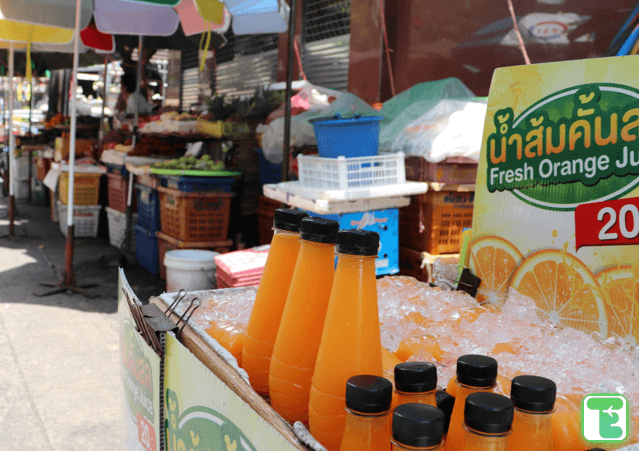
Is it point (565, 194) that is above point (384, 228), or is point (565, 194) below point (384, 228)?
above

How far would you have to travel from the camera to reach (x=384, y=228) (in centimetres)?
403

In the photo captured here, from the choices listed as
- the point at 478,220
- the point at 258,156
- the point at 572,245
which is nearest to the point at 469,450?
the point at 572,245

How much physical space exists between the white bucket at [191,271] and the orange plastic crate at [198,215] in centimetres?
95

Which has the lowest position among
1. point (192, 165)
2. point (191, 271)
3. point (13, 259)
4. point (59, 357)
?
point (59, 357)

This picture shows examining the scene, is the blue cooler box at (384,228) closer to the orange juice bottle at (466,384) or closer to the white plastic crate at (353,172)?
the white plastic crate at (353,172)

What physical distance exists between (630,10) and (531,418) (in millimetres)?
5100

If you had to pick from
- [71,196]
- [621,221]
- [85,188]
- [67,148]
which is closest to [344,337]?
[621,221]

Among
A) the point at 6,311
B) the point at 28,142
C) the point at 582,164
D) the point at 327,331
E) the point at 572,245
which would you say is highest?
the point at 28,142

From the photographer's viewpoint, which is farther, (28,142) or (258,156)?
(28,142)

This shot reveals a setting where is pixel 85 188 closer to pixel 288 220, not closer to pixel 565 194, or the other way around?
pixel 288 220

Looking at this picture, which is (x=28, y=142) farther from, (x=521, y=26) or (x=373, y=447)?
(x=373, y=447)

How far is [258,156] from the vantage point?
6473mm

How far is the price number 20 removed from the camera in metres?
1.20

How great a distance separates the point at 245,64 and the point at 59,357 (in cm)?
721
